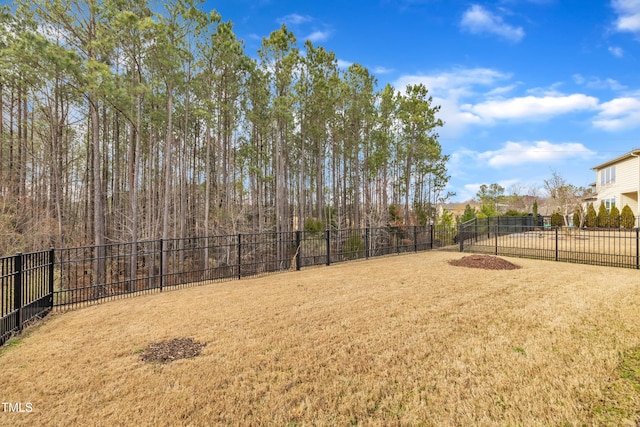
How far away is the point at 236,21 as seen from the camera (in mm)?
12438

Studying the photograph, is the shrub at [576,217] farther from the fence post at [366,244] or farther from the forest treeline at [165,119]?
the fence post at [366,244]

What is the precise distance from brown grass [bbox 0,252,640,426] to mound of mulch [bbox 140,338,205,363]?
14 cm

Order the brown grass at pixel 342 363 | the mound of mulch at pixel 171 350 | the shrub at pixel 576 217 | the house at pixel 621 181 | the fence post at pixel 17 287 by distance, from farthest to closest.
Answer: the shrub at pixel 576 217 < the house at pixel 621 181 < the fence post at pixel 17 287 < the mound of mulch at pixel 171 350 < the brown grass at pixel 342 363

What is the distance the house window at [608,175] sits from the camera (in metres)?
24.2

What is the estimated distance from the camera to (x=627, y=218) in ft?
66.7

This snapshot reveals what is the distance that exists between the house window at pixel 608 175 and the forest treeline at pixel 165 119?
54.9ft

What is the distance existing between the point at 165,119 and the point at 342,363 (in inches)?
561

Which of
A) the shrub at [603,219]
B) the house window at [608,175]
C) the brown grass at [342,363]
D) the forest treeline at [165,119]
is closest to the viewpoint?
the brown grass at [342,363]

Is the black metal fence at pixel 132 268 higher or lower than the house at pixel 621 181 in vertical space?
lower

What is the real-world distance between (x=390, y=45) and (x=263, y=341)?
42.7ft

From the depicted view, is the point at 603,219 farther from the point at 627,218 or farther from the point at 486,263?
the point at 486,263

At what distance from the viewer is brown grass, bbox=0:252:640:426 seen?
2.29 m

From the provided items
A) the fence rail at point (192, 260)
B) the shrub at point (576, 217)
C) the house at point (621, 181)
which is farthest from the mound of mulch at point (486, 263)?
the house at point (621, 181)

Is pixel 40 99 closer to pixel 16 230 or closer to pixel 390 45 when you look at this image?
pixel 16 230
